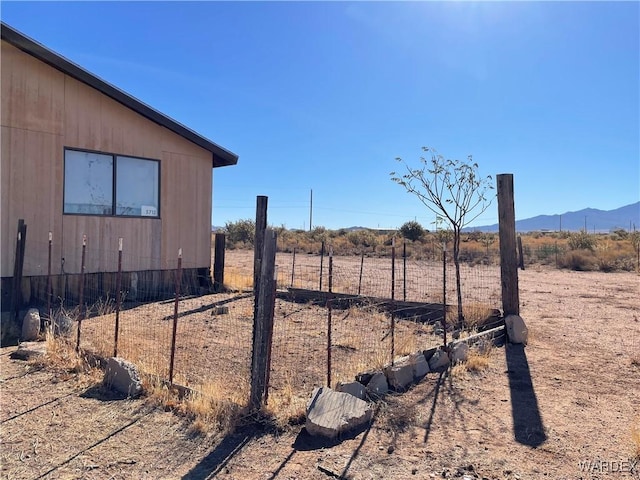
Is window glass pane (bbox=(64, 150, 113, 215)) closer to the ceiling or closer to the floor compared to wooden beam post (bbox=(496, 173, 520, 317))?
closer to the ceiling

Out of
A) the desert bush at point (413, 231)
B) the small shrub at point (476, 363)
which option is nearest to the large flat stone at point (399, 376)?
the small shrub at point (476, 363)

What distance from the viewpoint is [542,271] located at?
2102 cm

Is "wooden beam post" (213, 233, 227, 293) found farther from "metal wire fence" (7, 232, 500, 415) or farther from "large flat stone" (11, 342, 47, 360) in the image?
"large flat stone" (11, 342, 47, 360)

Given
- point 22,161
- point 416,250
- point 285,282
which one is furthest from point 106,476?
point 416,250

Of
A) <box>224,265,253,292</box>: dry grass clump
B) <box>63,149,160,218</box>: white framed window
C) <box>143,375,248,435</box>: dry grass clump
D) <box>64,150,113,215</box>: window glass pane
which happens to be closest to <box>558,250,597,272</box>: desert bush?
<box>224,265,253,292</box>: dry grass clump

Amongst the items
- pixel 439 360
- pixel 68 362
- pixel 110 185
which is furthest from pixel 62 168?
pixel 439 360

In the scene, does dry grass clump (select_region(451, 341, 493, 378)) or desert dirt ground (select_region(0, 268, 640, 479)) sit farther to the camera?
dry grass clump (select_region(451, 341, 493, 378))

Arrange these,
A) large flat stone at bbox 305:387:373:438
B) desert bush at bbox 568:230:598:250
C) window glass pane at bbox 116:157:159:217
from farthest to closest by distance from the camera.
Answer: desert bush at bbox 568:230:598:250, window glass pane at bbox 116:157:159:217, large flat stone at bbox 305:387:373:438

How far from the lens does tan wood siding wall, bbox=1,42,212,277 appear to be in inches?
365

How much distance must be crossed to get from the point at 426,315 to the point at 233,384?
5116mm

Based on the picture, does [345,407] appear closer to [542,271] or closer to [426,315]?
[426,315]

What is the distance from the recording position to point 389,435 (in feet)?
14.0

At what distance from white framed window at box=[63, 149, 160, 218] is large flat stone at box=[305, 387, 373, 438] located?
26.0ft

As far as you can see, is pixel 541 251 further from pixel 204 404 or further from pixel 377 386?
pixel 204 404
